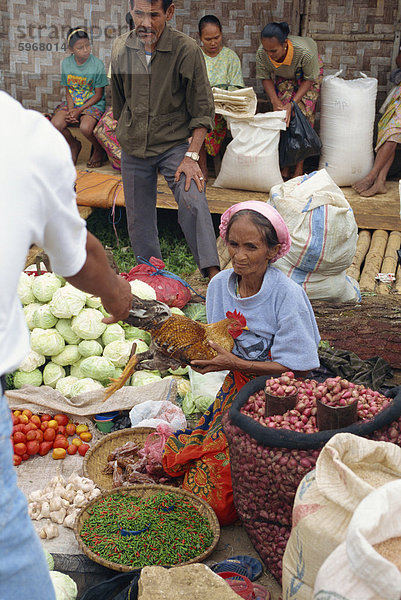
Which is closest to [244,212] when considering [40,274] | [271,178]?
[40,274]

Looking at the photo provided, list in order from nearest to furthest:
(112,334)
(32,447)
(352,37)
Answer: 1. (32,447)
2. (112,334)
3. (352,37)

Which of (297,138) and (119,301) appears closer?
(119,301)

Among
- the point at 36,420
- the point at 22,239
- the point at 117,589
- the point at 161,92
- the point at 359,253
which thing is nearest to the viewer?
the point at 22,239

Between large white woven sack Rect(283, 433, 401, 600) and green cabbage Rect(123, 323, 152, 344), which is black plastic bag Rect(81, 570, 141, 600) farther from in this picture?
green cabbage Rect(123, 323, 152, 344)

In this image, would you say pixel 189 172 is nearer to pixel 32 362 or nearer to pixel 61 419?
pixel 32 362

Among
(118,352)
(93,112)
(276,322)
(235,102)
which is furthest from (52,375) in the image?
(93,112)

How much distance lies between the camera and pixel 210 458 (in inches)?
114

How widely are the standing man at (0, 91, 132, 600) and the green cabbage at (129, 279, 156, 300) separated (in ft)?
8.77

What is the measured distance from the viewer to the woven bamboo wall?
666cm

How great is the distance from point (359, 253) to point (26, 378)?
9.46 feet

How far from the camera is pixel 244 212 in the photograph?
277cm

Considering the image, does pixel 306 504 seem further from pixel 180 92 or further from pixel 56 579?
pixel 180 92

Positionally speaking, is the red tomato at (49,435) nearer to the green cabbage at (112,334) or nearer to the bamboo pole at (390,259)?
the green cabbage at (112,334)

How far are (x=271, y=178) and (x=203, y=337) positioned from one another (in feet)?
11.7
